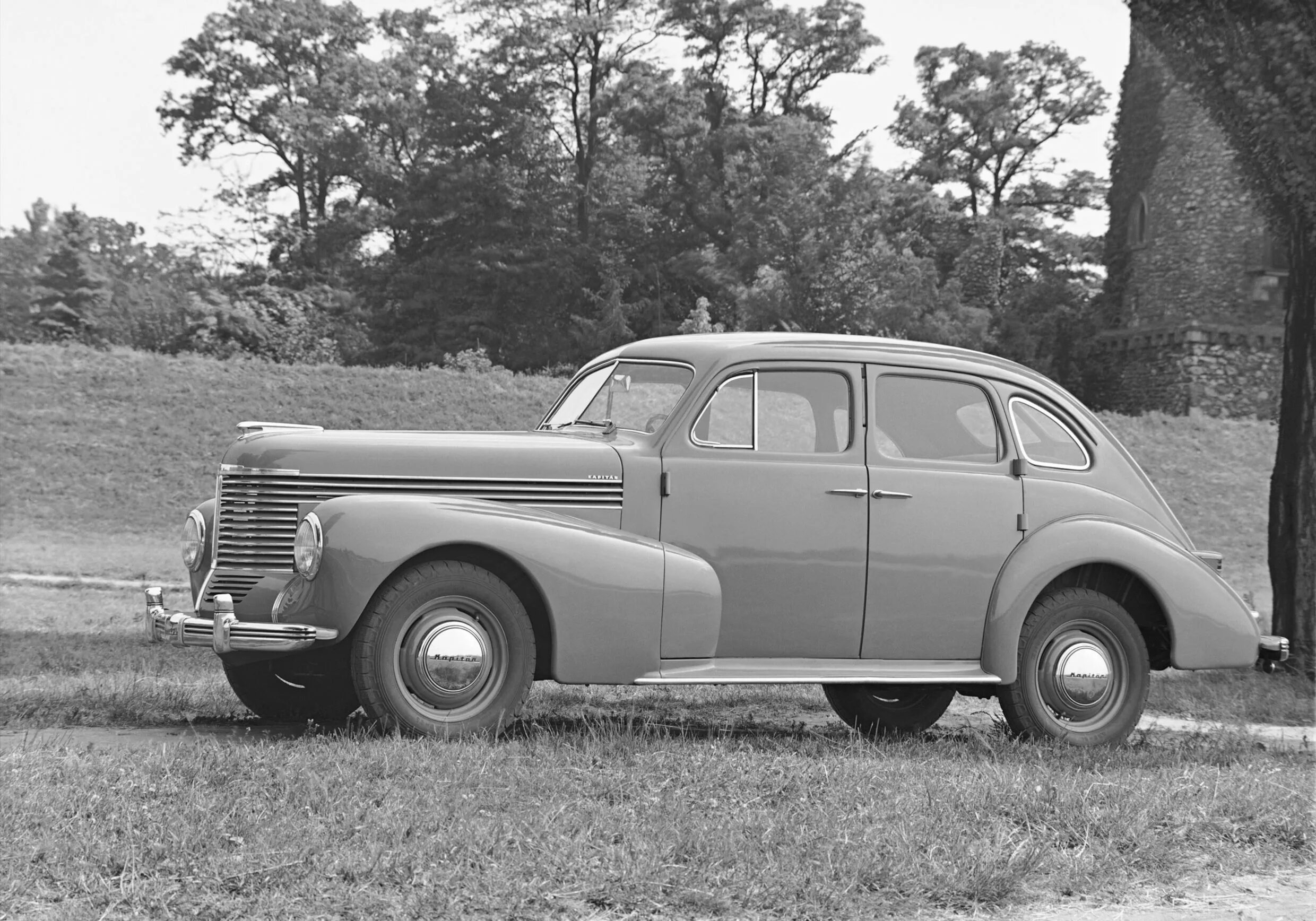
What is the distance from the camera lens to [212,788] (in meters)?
5.25

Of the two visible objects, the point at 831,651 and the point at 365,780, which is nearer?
the point at 365,780

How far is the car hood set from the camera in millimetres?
6879

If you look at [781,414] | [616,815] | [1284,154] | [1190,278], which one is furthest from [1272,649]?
[1190,278]

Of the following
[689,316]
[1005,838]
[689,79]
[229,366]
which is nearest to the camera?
[1005,838]

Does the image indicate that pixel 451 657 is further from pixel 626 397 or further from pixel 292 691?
pixel 626 397

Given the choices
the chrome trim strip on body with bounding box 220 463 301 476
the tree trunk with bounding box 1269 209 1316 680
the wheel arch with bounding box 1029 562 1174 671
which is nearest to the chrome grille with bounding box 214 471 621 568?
the chrome trim strip on body with bounding box 220 463 301 476

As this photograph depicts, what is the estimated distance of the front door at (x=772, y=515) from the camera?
704 cm

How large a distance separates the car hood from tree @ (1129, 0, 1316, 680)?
26.1 feet

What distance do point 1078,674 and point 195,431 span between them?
25.0 metres

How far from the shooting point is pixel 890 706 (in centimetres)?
855

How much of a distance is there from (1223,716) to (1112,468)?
9.27ft

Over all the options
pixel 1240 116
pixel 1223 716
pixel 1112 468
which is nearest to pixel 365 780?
pixel 1112 468

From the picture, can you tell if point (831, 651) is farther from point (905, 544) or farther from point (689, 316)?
point (689, 316)

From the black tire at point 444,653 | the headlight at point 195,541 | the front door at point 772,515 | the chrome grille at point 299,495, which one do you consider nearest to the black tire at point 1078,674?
the front door at point 772,515
